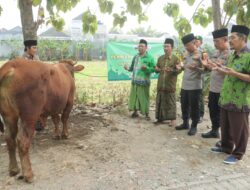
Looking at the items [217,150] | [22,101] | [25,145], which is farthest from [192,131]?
[22,101]

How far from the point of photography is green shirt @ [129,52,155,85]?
7230 millimetres

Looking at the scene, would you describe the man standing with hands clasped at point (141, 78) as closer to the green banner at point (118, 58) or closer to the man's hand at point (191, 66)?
the man's hand at point (191, 66)

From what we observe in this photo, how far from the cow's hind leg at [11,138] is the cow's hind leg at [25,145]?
10cm

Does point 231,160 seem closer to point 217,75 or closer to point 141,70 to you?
point 217,75

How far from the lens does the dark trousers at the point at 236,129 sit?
4.99 metres

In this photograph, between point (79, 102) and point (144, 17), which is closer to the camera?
point (144, 17)

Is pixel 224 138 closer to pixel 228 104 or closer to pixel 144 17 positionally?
pixel 228 104

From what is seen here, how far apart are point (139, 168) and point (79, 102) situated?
4499 mm

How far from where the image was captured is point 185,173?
15.5 feet

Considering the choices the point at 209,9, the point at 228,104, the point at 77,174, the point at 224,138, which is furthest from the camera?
the point at 209,9

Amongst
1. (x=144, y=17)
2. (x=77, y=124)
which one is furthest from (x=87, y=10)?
(x=77, y=124)

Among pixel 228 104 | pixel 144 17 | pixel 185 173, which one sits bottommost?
pixel 185 173

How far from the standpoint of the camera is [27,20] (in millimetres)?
7488

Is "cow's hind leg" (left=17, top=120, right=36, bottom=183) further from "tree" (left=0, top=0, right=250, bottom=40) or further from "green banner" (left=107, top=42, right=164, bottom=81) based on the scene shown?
"green banner" (left=107, top=42, right=164, bottom=81)
